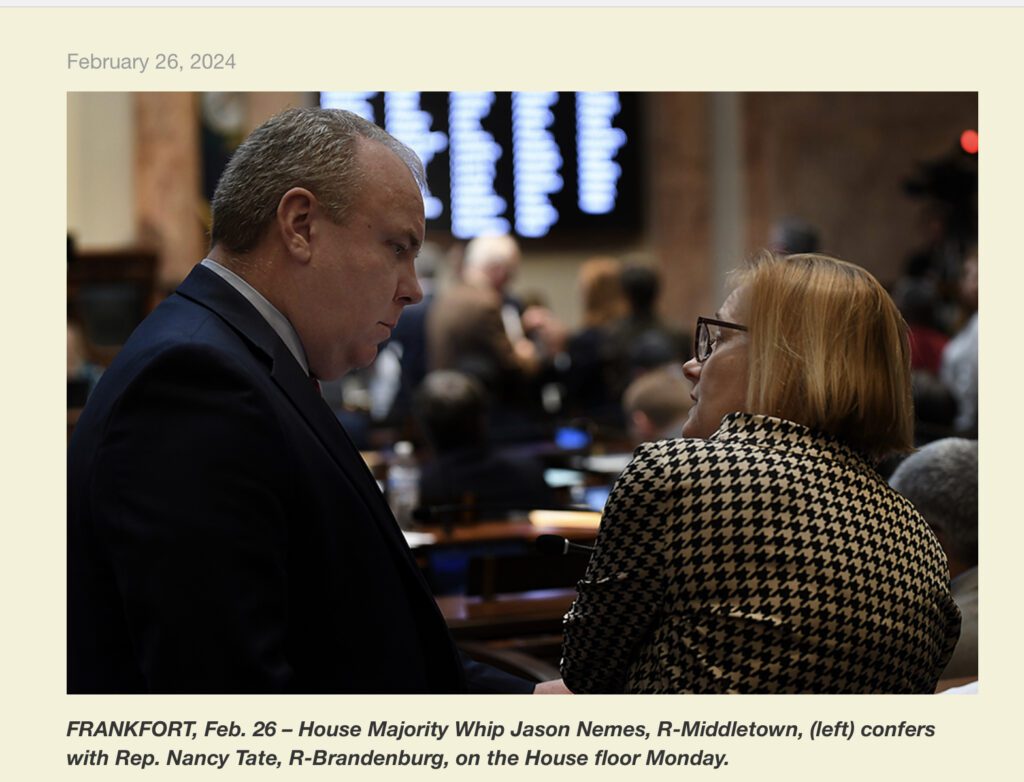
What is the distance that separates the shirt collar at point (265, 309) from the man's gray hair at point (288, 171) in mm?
40

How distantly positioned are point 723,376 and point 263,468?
664mm

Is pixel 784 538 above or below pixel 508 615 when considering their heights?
above

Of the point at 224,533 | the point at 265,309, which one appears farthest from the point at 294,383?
the point at 224,533

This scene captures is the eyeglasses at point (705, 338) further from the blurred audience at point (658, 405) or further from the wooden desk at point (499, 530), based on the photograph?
the blurred audience at point (658, 405)

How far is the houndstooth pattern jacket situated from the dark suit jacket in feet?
0.94

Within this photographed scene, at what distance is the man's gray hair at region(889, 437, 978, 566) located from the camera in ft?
7.89

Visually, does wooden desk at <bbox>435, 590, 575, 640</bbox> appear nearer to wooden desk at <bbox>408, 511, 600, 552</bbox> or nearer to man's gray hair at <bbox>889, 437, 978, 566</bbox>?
wooden desk at <bbox>408, 511, 600, 552</bbox>

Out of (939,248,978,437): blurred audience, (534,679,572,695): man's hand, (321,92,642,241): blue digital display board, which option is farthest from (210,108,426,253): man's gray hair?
(321,92,642,241): blue digital display board

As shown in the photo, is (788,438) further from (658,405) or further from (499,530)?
(658,405)

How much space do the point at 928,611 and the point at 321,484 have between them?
0.81 metres

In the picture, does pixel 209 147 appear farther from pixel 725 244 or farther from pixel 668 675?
pixel 668 675

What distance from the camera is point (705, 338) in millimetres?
1765

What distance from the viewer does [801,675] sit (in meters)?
1.53

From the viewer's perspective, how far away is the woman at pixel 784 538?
4.94 feet
